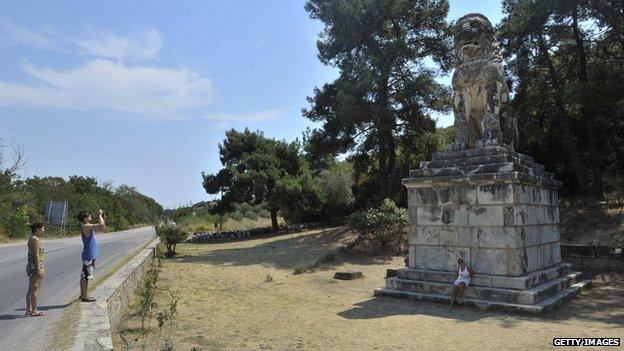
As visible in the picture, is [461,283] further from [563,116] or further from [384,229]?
[563,116]

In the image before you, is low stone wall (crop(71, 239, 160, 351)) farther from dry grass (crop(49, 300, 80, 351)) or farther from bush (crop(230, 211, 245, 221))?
bush (crop(230, 211, 245, 221))

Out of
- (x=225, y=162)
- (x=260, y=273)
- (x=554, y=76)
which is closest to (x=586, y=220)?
(x=554, y=76)

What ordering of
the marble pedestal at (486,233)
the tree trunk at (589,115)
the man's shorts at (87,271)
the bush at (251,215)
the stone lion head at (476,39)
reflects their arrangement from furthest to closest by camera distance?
the bush at (251,215)
the tree trunk at (589,115)
the stone lion head at (476,39)
the marble pedestal at (486,233)
the man's shorts at (87,271)

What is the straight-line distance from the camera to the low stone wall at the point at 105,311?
4594mm

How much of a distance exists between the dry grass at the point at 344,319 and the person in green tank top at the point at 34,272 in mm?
1407

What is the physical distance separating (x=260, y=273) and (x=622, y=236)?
10712mm

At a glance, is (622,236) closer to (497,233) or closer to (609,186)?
(609,186)

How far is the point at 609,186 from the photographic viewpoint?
60.8 feet

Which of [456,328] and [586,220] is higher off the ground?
[586,220]

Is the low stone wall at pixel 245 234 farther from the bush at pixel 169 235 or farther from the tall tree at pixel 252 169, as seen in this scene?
the bush at pixel 169 235

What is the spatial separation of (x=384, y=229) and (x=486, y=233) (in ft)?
25.6

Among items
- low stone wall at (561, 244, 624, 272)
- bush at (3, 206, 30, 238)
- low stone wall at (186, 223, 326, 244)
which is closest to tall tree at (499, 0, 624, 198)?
low stone wall at (561, 244, 624, 272)

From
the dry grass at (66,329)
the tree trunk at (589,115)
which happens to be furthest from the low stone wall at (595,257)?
the dry grass at (66,329)

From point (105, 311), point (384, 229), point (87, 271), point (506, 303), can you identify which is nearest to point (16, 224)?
point (384, 229)
